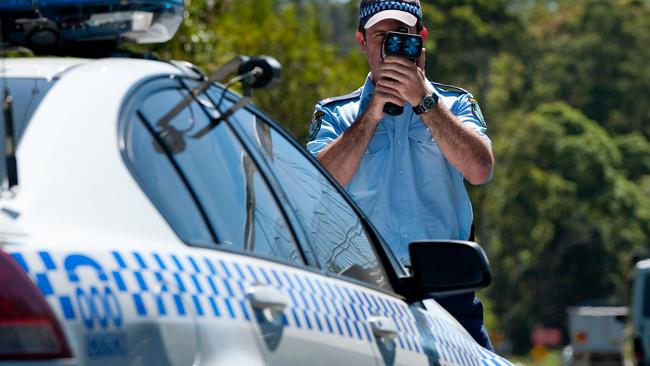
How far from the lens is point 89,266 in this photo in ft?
9.65

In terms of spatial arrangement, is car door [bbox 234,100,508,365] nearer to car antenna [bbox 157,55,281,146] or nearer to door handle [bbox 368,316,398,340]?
door handle [bbox 368,316,398,340]

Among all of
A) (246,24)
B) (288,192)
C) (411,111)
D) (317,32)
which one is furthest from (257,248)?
(317,32)

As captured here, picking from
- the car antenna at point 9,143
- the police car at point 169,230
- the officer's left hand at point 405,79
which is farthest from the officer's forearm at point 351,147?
the car antenna at point 9,143

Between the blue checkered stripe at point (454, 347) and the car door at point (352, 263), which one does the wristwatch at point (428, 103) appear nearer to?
the blue checkered stripe at point (454, 347)

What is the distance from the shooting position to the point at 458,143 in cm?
579

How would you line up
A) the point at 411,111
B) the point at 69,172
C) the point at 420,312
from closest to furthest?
the point at 69,172, the point at 420,312, the point at 411,111

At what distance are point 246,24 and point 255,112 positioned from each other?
30191 mm

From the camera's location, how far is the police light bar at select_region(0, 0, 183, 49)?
150 inches

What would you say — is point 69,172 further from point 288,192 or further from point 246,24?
point 246,24

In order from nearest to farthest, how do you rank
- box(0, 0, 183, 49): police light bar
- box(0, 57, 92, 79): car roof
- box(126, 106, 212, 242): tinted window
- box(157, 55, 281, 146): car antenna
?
box(126, 106, 212, 242): tinted window, box(0, 57, 92, 79): car roof, box(157, 55, 281, 146): car antenna, box(0, 0, 183, 49): police light bar

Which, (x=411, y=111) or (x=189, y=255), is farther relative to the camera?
(x=411, y=111)

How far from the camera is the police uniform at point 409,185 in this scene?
586 centimetres

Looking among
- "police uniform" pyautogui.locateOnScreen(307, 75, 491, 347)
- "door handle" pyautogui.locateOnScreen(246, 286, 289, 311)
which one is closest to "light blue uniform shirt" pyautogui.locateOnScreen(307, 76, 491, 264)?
"police uniform" pyautogui.locateOnScreen(307, 75, 491, 347)

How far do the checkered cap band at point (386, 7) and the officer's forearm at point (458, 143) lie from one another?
0.43 metres
